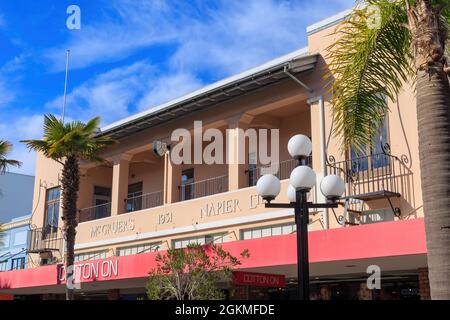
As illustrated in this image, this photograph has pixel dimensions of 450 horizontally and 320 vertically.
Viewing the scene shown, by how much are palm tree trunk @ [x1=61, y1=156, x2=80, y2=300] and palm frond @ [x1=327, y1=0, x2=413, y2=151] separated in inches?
479

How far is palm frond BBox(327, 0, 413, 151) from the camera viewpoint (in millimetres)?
9750

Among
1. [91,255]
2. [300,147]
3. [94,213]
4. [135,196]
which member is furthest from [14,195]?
[300,147]

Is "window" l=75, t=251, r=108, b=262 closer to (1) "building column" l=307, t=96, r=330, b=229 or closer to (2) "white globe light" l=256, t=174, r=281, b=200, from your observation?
(1) "building column" l=307, t=96, r=330, b=229

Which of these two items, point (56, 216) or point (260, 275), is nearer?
point (260, 275)

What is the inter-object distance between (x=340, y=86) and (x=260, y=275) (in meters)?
6.25

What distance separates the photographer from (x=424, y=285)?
15.7m

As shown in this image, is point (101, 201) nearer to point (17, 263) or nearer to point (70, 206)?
point (17, 263)

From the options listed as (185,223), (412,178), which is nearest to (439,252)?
(412,178)

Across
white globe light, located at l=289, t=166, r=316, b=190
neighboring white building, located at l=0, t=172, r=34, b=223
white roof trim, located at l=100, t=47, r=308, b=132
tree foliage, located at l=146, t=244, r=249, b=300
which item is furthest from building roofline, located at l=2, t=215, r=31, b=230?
white globe light, located at l=289, t=166, r=316, b=190

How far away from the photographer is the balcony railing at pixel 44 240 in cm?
2812

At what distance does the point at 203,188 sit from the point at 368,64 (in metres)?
15.3

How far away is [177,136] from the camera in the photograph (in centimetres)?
2317
